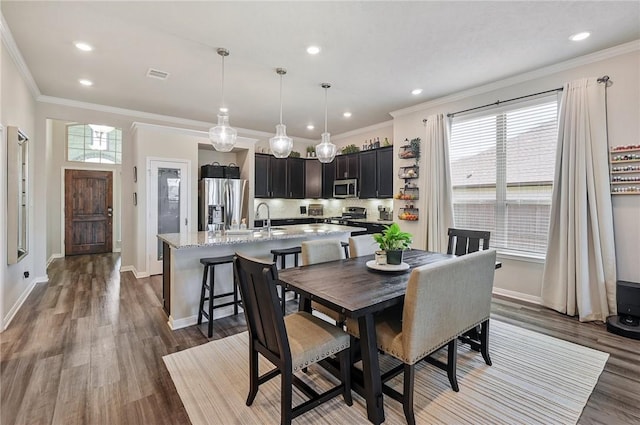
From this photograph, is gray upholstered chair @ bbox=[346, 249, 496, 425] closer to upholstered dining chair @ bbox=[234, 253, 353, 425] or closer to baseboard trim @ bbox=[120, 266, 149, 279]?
upholstered dining chair @ bbox=[234, 253, 353, 425]

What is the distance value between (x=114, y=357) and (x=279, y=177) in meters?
5.08

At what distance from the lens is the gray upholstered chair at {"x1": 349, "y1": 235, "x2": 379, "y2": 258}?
3.06 meters

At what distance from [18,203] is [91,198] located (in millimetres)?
4371

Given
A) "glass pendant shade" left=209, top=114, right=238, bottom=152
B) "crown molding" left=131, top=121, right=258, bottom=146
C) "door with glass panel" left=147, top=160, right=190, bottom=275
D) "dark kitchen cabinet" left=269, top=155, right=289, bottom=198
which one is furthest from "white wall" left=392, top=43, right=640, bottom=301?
"door with glass panel" left=147, top=160, right=190, bottom=275

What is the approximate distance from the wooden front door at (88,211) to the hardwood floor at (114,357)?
3285mm

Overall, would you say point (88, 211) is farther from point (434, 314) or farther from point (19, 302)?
point (434, 314)

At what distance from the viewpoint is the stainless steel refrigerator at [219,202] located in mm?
5797

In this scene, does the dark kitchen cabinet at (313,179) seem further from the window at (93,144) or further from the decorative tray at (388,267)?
the decorative tray at (388,267)

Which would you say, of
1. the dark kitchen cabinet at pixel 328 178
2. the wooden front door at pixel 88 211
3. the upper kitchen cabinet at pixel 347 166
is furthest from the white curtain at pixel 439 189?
the wooden front door at pixel 88 211

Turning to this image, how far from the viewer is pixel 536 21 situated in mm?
2717

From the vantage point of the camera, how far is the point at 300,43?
10.1 feet

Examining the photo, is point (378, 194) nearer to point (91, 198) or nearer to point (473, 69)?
point (473, 69)

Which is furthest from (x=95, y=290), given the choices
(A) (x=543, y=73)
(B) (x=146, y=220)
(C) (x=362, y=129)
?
(A) (x=543, y=73)

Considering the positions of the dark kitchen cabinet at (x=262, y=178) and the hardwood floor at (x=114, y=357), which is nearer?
the hardwood floor at (x=114, y=357)
